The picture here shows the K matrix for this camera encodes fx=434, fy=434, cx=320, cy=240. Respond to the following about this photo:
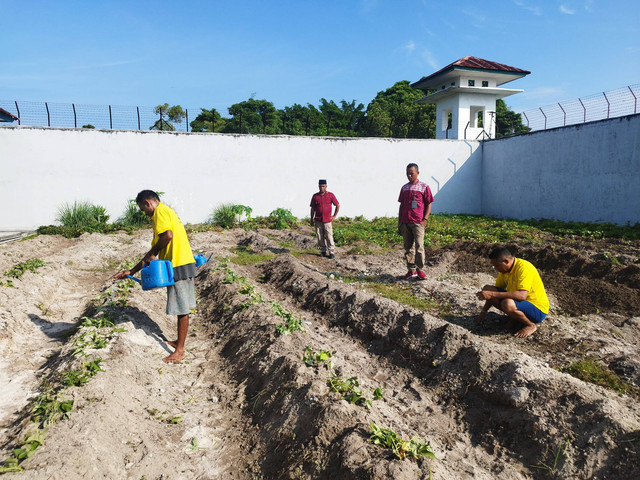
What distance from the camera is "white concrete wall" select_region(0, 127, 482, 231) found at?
47.4 feet

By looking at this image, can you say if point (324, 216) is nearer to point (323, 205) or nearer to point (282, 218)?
point (323, 205)

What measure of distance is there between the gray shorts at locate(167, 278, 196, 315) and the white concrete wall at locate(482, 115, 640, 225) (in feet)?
43.8

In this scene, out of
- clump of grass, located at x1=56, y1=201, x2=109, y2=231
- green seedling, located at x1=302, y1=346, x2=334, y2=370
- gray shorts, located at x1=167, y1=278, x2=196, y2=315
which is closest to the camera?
green seedling, located at x1=302, y1=346, x2=334, y2=370

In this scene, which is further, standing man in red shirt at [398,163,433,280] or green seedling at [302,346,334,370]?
standing man in red shirt at [398,163,433,280]

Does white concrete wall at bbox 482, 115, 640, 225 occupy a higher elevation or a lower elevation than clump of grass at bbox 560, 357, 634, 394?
higher

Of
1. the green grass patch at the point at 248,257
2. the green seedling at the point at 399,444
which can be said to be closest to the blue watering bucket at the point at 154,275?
the green seedling at the point at 399,444

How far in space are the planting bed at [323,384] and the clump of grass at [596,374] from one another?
7 cm

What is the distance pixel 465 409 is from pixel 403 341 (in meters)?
1.24

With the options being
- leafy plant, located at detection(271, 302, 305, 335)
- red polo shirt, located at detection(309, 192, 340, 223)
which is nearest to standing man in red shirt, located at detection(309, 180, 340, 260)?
red polo shirt, located at detection(309, 192, 340, 223)

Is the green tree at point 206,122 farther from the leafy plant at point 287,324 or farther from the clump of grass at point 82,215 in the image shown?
the leafy plant at point 287,324

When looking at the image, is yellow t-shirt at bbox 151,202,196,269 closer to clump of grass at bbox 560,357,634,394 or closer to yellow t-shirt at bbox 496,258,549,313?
yellow t-shirt at bbox 496,258,549,313

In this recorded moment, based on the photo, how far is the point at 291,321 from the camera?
5352 millimetres

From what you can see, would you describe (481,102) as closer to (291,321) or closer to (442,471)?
(291,321)

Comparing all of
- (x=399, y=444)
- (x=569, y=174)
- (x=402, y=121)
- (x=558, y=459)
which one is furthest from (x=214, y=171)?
(x=402, y=121)
